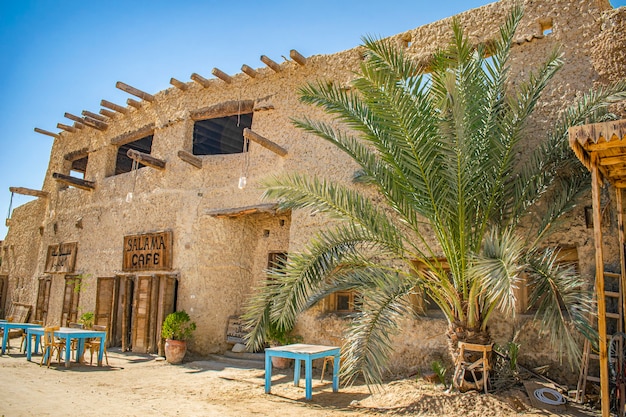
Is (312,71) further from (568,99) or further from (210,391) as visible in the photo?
(210,391)

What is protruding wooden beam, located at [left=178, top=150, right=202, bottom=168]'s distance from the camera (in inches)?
414

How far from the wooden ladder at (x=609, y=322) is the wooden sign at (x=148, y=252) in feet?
27.0

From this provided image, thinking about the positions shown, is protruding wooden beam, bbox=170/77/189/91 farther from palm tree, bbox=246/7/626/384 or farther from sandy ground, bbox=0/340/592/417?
sandy ground, bbox=0/340/592/417

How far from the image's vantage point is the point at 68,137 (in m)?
15.6

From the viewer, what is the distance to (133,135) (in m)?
13.1

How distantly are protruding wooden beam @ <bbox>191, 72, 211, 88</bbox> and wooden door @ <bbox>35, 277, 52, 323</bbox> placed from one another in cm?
806

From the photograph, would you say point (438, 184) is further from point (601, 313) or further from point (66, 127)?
point (66, 127)

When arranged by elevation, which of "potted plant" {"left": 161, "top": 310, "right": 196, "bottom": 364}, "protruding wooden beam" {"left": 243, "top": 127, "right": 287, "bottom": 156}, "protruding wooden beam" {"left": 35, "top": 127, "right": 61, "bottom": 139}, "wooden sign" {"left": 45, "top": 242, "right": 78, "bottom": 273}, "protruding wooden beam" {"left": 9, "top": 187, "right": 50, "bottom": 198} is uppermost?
"protruding wooden beam" {"left": 35, "top": 127, "right": 61, "bottom": 139}

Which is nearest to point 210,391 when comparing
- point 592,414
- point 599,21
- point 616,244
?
point 592,414

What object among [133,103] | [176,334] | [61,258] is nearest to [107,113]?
[133,103]

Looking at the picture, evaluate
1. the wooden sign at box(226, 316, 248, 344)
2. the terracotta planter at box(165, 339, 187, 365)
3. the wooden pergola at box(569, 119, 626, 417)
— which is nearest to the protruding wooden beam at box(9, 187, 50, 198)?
the terracotta planter at box(165, 339, 187, 365)

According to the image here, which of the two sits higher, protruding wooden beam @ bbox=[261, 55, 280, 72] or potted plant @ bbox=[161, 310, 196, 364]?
protruding wooden beam @ bbox=[261, 55, 280, 72]

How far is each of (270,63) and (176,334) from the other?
5938 mm

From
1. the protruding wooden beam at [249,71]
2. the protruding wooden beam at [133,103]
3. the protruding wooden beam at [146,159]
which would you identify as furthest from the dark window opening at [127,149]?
the protruding wooden beam at [249,71]
